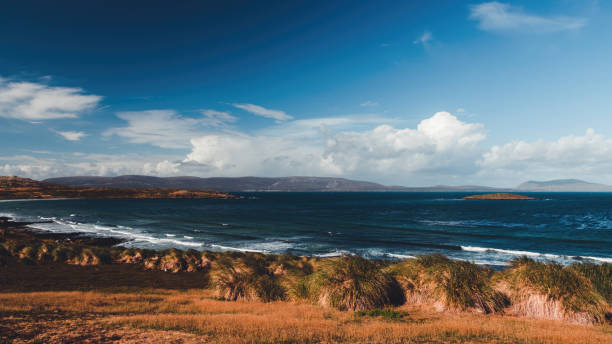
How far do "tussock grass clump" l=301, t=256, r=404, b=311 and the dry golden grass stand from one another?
709 millimetres

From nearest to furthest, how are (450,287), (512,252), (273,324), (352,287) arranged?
1. (273,324)
2. (450,287)
3. (352,287)
4. (512,252)

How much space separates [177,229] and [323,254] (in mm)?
31539

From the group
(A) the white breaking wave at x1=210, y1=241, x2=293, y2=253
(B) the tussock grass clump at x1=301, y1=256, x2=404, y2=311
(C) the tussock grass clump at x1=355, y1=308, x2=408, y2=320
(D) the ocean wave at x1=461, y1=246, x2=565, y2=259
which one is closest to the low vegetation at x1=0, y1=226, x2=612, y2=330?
(B) the tussock grass clump at x1=301, y1=256, x2=404, y2=311

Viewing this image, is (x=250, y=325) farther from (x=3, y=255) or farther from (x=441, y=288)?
(x=3, y=255)

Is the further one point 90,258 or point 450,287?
point 90,258

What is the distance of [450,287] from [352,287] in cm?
406

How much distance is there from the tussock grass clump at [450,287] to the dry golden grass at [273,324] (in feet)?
2.22

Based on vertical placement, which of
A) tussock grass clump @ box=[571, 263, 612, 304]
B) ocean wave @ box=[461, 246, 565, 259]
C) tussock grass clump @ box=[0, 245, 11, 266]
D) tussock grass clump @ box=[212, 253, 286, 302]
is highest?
tussock grass clump @ box=[571, 263, 612, 304]

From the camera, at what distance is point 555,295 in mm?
12305

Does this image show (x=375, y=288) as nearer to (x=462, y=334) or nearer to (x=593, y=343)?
(x=462, y=334)

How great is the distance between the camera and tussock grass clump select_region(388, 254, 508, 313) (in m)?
13.0

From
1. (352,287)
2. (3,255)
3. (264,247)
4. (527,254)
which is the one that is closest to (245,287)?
(352,287)

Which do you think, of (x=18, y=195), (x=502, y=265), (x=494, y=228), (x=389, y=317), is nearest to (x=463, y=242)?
(x=502, y=265)

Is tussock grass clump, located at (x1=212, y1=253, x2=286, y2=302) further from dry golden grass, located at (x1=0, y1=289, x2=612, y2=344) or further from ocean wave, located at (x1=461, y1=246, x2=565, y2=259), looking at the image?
ocean wave, located at (x1=461, y1=246, x2=565, y2=259)
